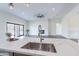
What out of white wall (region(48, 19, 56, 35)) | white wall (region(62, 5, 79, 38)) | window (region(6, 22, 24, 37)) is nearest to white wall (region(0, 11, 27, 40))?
window (region(6, 22, 24, 37))

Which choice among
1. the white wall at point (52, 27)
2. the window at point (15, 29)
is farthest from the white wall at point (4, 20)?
the white wall at point (52, 27)

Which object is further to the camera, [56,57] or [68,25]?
[68,25]

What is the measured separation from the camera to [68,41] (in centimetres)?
142

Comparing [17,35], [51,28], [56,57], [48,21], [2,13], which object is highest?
[2,13]

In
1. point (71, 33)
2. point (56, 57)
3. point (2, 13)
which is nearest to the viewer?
point (56, 57)

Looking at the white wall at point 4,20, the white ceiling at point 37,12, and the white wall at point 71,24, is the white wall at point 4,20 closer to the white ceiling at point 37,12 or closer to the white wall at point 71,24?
the white ceiling at point 37,12

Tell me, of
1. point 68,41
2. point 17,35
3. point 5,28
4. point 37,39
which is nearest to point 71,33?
point 68,41

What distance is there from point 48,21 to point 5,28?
0.70 m

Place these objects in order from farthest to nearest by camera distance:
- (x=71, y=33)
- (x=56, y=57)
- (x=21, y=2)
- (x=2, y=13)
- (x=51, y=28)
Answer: (x=51, y=28)
(x=71, y=33)
(x=2, y=13)
(x=21, y=2)
(x=56, y=57)

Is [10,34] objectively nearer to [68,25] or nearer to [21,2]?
[21,2]

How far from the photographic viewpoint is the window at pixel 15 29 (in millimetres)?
1314

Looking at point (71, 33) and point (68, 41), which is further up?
point (71, 33)

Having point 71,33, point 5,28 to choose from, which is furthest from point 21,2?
point 71,33

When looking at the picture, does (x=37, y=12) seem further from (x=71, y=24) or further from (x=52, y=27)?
(x=71, y=24)
